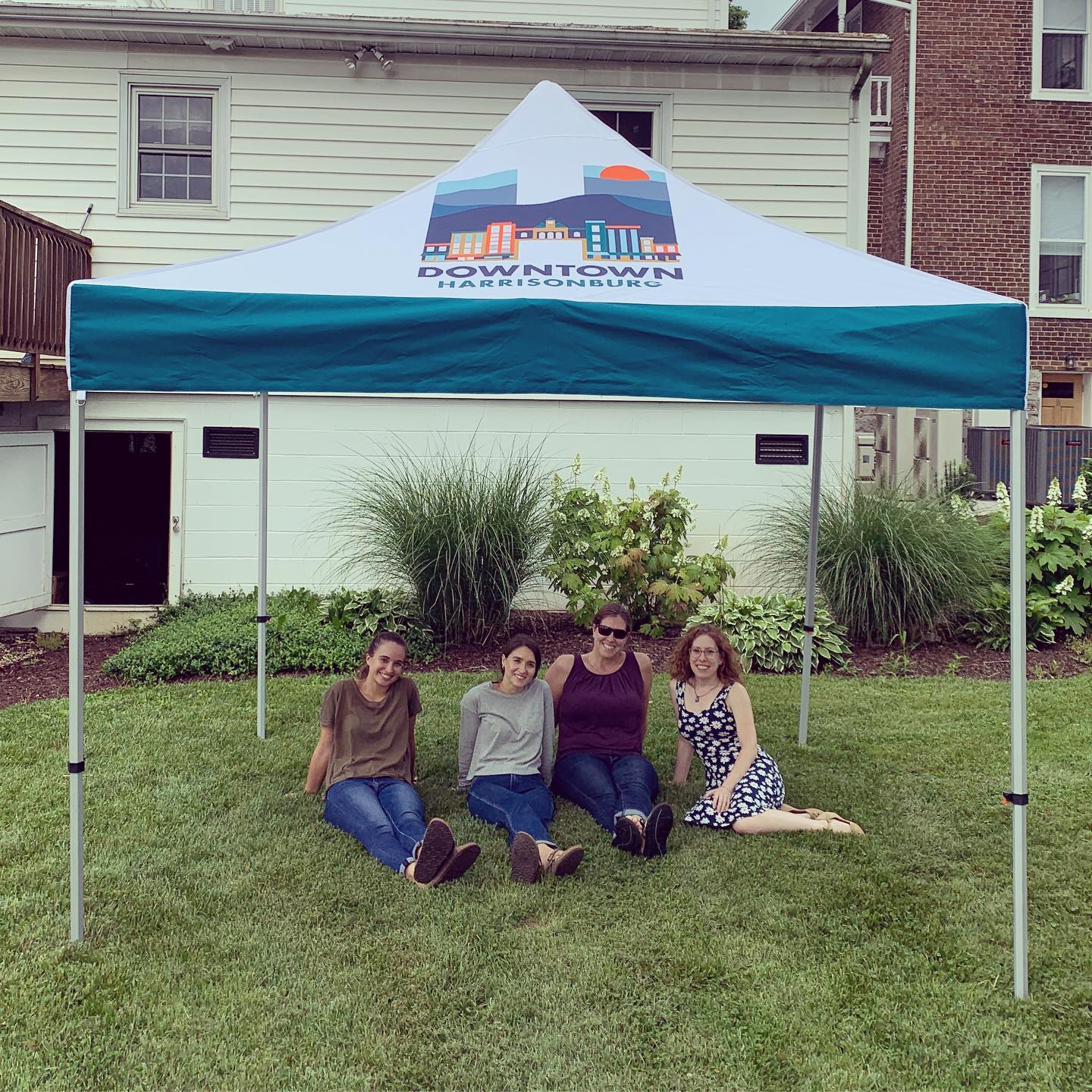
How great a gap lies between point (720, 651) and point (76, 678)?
277cm

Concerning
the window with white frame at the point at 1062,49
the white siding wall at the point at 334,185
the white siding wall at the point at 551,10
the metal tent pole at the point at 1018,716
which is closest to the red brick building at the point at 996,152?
the window with white frame at the point at 1062,49

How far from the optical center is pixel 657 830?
15.9 ft

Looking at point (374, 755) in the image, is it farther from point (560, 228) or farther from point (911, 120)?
point (911, 120)

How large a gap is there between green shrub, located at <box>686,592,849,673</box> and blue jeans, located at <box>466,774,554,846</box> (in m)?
3.54

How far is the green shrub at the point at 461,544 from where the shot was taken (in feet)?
28.8

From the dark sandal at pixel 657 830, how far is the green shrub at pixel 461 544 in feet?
13.3

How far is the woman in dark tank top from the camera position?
5453 millimetres

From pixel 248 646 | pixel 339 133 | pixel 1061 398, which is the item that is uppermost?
pixel 339 133

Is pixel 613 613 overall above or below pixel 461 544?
below

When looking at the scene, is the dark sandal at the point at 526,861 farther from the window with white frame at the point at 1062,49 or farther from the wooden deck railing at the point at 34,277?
the window with white frame at the point at 1062,49

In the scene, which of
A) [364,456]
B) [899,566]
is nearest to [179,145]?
[364,456]

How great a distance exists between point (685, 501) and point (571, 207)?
524cm

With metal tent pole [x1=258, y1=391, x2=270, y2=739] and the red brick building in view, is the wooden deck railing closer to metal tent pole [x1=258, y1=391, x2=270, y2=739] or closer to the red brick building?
metal tent pole [x1=258, y1=391, x2=270, y2=739]

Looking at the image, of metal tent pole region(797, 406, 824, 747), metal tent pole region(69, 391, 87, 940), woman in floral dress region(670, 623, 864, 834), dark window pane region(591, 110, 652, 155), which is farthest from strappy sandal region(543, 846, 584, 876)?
dark window pane region(591, 110, 652, 155)
